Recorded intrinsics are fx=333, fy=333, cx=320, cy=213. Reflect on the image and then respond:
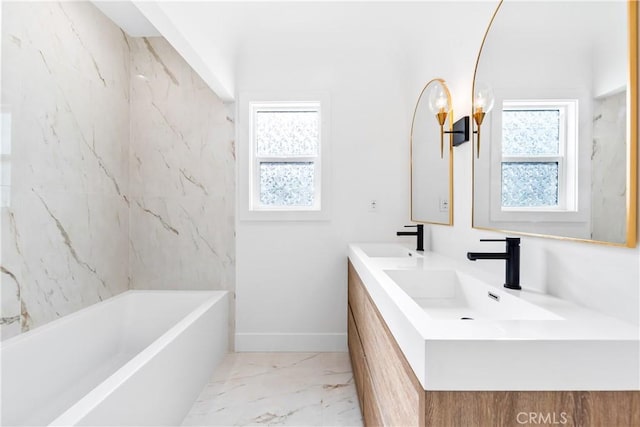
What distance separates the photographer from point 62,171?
2061mm

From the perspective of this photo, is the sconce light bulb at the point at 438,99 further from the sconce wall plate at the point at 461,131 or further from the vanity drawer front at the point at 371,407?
the vanity drawer front at the point at 371,407

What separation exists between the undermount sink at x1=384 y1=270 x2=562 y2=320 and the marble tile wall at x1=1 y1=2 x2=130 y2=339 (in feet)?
6.34

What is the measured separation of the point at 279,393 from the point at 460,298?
4.25ft

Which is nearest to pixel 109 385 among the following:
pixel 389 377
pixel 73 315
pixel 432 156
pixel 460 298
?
pixel 389 377

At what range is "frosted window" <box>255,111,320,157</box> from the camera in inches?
109

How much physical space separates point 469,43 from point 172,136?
221 cm

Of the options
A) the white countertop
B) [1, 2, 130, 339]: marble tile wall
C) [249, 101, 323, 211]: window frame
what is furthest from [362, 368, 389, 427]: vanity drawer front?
[1, 2, 130, 339]: marble tile wall

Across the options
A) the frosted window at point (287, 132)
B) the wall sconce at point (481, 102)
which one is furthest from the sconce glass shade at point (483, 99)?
the frosted window at point (287, 132)

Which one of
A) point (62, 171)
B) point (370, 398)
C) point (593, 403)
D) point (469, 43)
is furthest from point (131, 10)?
point (593, 403)

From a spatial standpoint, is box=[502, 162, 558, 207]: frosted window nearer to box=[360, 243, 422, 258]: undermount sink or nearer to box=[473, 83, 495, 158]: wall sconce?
box=[473, 83, 495, 158]: wall sconce

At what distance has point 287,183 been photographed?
276cm

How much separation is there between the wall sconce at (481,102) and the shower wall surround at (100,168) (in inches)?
71.8

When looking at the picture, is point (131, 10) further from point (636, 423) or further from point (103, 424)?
point (636, 423)

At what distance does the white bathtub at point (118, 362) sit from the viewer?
1.30 metres
